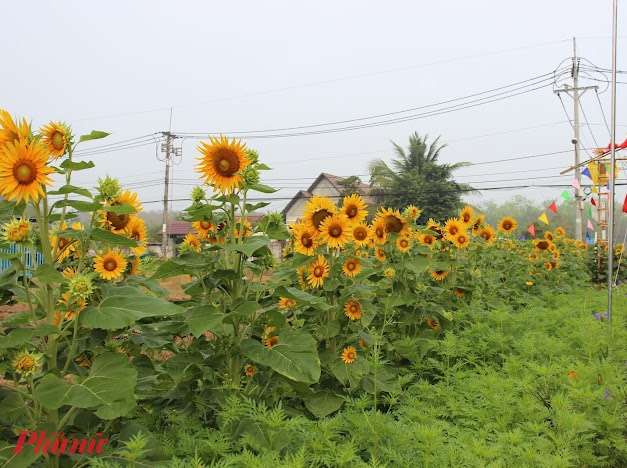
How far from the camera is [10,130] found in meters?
1.93

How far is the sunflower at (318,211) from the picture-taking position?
10.4 ft

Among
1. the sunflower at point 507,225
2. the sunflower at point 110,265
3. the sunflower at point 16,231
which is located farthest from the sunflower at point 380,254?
the sunflower at point 507,225

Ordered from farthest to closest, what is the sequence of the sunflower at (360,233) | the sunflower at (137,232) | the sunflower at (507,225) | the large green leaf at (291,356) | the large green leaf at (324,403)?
the sunflower at (507,225) < the sunflower at (360,233) < the large green leaf at (324,403) < the sunflower at (137,232) < the large green leaf at (291,356)

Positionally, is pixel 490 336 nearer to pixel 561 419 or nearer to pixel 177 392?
pixel 561 419

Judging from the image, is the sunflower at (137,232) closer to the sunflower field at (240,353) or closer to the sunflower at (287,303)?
the sunflower field at (240,353)

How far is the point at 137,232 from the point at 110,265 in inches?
11.5

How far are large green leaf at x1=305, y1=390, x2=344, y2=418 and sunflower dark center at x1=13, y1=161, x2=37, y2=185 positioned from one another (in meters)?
1.82

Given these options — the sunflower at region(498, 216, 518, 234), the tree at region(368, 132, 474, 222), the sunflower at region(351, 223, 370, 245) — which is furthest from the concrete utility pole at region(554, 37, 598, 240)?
the sunflower at region(351, 223, 370, 245)

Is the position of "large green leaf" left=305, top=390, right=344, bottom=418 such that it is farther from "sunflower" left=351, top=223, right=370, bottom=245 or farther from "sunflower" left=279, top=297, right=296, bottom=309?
"sunflower" left=351, top=223, right=370, bottom=245

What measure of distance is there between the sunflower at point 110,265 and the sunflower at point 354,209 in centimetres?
140

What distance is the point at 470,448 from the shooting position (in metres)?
2.02

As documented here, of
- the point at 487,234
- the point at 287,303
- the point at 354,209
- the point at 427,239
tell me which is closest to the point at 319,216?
the point at 354,209

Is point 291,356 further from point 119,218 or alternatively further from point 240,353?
point 119,218

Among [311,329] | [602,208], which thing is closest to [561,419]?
[311,329]
